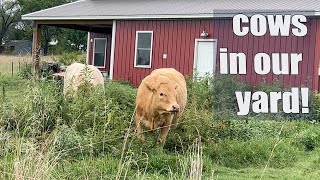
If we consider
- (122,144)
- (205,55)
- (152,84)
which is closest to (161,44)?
(205,55)

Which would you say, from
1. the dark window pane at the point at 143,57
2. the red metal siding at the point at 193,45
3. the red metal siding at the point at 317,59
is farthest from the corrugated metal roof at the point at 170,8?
the dark window pane at the point at 143,57

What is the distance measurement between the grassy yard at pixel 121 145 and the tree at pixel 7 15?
5863 centimetres

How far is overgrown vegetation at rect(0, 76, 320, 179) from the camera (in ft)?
17.1

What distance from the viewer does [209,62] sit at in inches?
684

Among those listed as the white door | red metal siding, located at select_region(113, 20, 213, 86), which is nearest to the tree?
red metal siding, located at select_region(113, 20, 213, 86)

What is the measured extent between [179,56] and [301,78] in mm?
4253

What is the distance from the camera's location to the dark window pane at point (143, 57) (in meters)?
18.9

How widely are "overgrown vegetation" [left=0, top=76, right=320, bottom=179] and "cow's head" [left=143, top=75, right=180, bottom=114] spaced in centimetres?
31

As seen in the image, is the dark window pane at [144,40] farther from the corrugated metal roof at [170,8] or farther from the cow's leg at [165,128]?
the cow's leg at [165,128]

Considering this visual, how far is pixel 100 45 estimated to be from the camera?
24.0 m

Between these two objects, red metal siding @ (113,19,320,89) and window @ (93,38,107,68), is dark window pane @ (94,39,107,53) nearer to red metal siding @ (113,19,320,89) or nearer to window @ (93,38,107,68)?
Result: window @ (93,38,107,68)

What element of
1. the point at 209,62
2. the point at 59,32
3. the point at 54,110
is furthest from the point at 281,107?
the point at 59,32

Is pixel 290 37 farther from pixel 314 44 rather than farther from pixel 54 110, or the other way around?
pixel 54 110

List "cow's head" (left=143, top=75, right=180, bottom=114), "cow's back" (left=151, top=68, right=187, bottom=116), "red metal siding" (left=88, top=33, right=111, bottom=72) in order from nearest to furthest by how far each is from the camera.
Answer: "cow's head" (left=143, top=75, right=180, bottom=114) → "cow's back" (left=151, top=68, right=187, bottom=116) → "red metal siding" (left=88, top=33, right=111, bottom=72)
